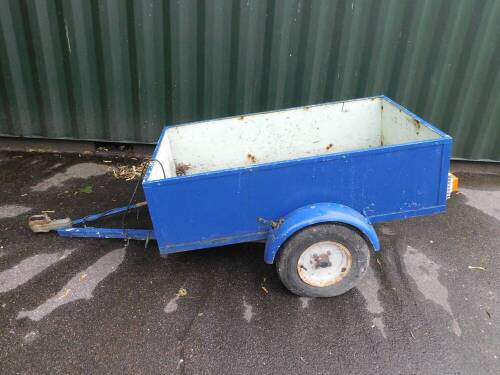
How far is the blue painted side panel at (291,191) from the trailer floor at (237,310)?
0.52 m

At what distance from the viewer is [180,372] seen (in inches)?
95.4

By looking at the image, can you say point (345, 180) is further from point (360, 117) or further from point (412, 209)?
point (360, 117)

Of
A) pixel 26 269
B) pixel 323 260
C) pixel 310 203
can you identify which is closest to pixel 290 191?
pixel 310 203

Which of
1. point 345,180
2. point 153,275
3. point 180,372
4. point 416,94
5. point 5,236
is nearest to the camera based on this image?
point 180,372

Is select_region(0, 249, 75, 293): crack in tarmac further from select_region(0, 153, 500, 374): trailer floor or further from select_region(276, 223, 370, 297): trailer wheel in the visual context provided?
select_region(276, 223, 370, 297): trailer wheel

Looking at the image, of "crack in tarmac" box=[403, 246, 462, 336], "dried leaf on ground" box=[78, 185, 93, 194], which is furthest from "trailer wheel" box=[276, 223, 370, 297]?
"dried leaf on ground" box=[78, 185, 93, 194]

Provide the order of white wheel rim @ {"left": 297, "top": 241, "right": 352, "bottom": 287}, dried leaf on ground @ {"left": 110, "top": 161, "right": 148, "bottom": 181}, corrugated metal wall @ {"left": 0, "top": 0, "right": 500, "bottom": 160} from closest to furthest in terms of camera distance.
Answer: white wheel rim @ {"left": 297, "top": 241, "right": 352, "bottom": 287}, corrugated metal wall @ {"left": 0, "top": 0, "right": 500, "bottom": 160}, dried leaf on ground @ {"left": 110, "top": 161, "right": 148, "bottom": 181}

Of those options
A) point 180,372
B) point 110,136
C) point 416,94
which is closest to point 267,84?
point 416,94

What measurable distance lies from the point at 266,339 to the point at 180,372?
579 millimetres

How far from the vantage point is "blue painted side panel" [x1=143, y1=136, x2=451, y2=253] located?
250cm

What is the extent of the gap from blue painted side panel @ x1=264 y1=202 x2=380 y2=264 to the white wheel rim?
0.65 feet

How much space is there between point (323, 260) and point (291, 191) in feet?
1.80

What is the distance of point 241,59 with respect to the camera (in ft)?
14.9

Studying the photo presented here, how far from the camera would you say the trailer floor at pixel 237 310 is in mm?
2490
